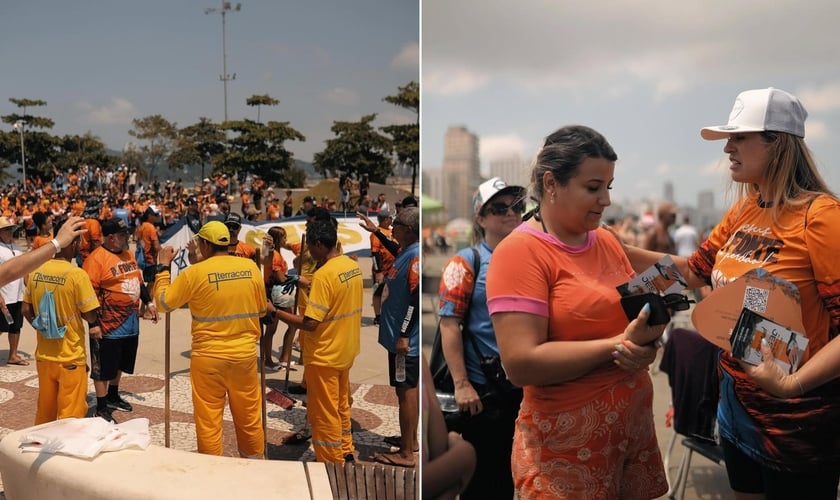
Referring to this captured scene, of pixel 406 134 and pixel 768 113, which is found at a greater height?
pixel 406 134

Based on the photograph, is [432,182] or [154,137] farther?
[154,137]

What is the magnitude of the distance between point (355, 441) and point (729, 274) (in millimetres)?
3043

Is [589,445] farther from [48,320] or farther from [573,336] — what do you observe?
[48,320]

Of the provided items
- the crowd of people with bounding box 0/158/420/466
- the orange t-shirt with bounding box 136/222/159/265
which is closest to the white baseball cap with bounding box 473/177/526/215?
the crowd of people with bounding box 0/158/420/466

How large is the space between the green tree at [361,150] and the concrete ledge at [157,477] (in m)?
20.2

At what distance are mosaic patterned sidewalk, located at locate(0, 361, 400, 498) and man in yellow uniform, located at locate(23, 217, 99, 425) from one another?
657mm

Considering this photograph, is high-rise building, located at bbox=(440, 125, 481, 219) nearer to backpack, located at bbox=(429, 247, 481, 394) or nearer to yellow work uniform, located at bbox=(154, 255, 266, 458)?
backpack, located at bbox=(429, 247, 481, 394)

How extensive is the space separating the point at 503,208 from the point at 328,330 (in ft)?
6.20

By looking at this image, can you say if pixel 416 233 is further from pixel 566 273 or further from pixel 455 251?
pixel 566 273

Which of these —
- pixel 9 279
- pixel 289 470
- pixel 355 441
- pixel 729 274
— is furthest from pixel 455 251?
pixel 355 441

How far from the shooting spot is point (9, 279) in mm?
2391

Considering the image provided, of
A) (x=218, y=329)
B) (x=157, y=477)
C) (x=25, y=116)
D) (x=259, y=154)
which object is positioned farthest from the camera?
(x=259, y=154)

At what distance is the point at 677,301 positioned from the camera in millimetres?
1081

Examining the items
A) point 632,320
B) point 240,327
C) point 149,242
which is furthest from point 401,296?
point 149,242
